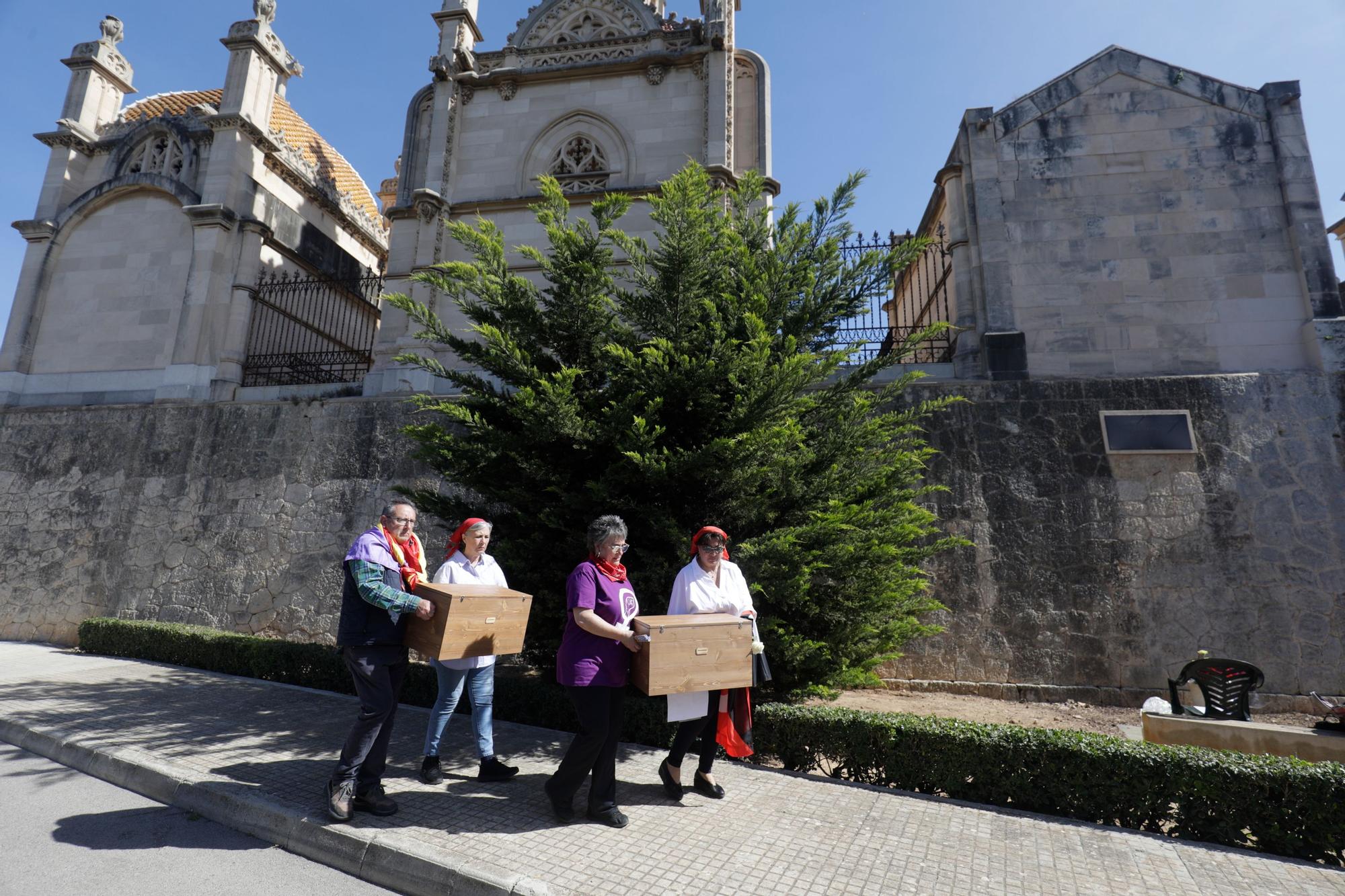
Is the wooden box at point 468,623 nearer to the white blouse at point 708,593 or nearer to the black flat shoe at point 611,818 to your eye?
the white blouse at point 708,593

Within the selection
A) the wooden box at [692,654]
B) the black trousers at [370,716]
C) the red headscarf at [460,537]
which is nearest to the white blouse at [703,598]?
the wooden box at [692,654]

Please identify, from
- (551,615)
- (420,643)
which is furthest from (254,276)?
(420,643)

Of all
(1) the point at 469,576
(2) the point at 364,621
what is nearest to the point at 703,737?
(1) the point at 469,576

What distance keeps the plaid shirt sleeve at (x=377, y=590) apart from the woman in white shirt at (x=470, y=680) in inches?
21.1

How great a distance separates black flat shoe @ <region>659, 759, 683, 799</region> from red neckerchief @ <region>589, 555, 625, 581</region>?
1232 mm

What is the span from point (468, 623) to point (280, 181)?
13.2 meters

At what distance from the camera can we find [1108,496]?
8570mm

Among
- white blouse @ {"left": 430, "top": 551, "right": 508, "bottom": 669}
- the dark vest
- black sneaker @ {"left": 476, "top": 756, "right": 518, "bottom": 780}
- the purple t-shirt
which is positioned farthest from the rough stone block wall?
the purple t-shirt

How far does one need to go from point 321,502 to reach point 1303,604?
516 inches

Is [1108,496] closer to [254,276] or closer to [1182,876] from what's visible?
[1182,876]

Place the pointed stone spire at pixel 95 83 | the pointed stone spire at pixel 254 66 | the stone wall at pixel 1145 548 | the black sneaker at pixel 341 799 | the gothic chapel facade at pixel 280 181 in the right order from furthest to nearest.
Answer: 1. the pointed stone spire at pixel 95 83
2. the pointed stone spire at pixel 254 66
3. the gothic chapel facade at pixel 280 181
4. the stone wall at pixel 1145 548
5. the black sneaker at pixel 341 799

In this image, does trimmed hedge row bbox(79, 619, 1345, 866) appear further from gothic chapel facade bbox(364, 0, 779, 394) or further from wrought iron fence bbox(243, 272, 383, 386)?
wrought iron fence bbox(243, 272, 383, 386)

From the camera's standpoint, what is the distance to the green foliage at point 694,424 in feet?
17.6

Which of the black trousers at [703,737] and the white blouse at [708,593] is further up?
the white blouse at [708,593]
